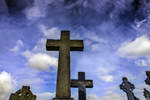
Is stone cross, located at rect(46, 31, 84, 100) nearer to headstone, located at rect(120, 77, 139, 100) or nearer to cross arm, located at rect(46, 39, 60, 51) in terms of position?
cross arm, located at rect(46, 39, 60, 51)

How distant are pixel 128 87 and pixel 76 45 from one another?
17.1 feet

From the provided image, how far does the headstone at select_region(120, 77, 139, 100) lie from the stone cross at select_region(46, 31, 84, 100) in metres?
4.81

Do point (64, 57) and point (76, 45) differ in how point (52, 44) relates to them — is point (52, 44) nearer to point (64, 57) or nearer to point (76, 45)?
point (64, 57)

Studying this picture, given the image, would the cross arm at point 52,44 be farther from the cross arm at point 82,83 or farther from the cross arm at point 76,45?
the cross arm at point 82,83

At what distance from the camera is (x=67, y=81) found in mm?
4281

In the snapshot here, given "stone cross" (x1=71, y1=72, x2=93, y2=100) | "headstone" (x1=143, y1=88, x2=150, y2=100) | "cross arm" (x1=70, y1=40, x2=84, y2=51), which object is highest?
"cross arm" (x1=70, y1=40, x2=84, y2=51)

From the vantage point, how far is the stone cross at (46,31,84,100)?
409 cm

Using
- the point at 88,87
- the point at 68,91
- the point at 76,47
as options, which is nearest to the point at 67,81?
the point at 68,91

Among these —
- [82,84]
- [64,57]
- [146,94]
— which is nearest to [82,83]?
[82,84]

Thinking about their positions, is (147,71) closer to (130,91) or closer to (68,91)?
(130,91)

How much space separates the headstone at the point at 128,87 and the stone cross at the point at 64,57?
481 centimetres

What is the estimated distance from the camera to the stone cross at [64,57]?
161 inches

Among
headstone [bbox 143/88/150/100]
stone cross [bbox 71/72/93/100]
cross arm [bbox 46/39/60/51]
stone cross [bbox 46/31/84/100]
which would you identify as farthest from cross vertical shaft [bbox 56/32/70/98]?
headstone [bbox 143/88/150/100]

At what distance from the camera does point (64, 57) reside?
4801 mm
